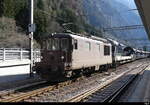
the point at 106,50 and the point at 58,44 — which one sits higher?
the point at 58,44

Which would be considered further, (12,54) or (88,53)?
(12,54)

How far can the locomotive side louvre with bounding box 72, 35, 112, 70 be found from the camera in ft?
79.1

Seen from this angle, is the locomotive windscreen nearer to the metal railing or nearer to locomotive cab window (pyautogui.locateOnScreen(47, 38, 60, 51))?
locomotive cab window (pyautogui.locateOnScreen(47, 38, 60, 51))

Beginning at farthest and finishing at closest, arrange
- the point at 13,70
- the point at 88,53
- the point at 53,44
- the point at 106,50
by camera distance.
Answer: the point at 106,50
the point at 88,53
the point at 13,70
the point at 53,44

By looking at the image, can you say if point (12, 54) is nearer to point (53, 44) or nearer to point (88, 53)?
point (88, 53)

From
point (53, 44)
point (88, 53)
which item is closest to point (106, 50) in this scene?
point (88, 53)

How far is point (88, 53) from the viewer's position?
27.4m

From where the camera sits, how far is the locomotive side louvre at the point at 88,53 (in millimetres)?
24116

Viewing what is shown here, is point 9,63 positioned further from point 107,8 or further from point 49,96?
point 107,8

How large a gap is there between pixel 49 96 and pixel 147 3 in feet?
20.5

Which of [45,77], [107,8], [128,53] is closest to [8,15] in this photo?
[128,53]

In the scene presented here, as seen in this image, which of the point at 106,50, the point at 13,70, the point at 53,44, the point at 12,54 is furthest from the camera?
the point at 106,50

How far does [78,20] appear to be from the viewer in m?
93.9

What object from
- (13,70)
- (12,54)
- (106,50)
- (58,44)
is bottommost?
(13,70)
